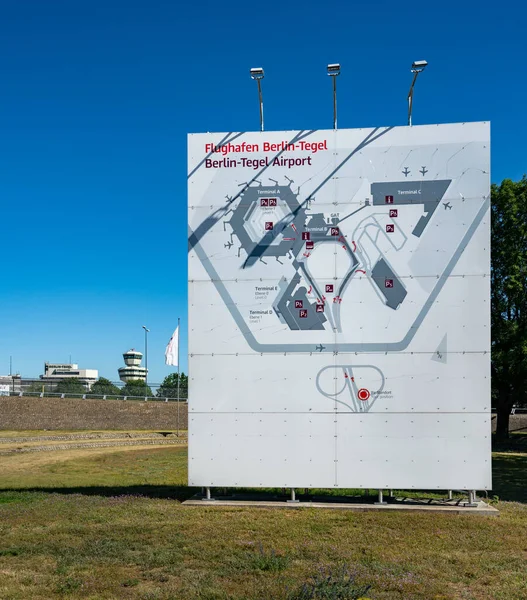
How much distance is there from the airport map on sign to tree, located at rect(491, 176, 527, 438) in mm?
20049

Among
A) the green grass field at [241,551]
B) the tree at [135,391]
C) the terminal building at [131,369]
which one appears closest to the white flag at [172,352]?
the tree at [135,391]

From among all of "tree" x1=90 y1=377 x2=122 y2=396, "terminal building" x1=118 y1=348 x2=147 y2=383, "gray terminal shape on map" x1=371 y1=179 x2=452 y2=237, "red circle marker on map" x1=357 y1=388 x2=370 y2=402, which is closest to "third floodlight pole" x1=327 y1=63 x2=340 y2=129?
"gray terminal shape on map" x1=371 y1=179 x2=452 y2=237

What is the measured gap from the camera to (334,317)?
419 inches

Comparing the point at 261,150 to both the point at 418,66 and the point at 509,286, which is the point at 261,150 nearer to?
the point at 418,66

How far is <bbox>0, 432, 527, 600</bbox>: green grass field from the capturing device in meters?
6.30

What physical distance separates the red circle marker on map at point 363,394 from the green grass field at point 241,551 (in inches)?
75.5

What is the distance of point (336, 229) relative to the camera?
10.7 metres

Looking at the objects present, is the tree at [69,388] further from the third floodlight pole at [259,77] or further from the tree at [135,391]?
the third floodlight pole at [259,77]

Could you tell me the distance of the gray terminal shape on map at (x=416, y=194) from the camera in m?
10.5

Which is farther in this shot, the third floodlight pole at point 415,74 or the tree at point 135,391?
the tree at point 135,391

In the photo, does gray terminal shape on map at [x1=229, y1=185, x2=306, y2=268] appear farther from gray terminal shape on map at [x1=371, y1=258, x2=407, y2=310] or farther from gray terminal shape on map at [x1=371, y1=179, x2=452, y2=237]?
gray terminal shape on map at [x1=371, y1=258, x2=407, y2=310]

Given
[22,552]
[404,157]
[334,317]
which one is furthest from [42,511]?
[404,157]

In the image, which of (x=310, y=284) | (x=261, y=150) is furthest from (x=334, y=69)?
(x=310, y=284)

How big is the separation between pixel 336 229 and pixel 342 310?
145cm
